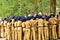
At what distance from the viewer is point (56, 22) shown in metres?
9.65

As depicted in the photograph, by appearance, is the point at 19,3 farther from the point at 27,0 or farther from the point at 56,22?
the point at 56,22

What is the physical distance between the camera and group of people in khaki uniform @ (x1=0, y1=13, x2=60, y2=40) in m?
9.15

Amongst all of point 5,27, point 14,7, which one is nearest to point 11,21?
point 5,27

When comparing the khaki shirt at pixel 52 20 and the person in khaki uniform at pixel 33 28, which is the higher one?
the khaki shirt at pixel 52 20

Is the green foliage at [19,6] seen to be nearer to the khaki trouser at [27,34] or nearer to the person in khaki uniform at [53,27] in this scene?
the person in khaki uniform at [53,27]

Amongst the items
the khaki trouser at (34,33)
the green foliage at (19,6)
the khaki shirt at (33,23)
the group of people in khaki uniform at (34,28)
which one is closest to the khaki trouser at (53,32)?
the group of people in khaki uniform at (34,28)

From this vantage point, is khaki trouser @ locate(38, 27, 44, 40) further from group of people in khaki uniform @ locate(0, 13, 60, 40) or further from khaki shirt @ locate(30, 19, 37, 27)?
khaki shirt @ locate(30, 19, 37, 27)

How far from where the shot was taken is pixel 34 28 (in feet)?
30.1

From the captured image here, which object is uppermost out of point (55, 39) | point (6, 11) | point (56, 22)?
point (6, 11)

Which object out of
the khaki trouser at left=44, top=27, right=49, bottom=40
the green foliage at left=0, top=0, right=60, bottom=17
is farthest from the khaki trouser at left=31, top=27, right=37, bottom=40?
the green foliage at left=0, top=0, right=60, bottom=17

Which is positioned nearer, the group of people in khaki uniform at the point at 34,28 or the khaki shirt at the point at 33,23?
the khaki shirt at the point at 33,23

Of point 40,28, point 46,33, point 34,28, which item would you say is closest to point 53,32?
point 46,33

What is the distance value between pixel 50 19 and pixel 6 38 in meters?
2.32

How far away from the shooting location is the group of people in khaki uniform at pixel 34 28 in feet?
30.0
